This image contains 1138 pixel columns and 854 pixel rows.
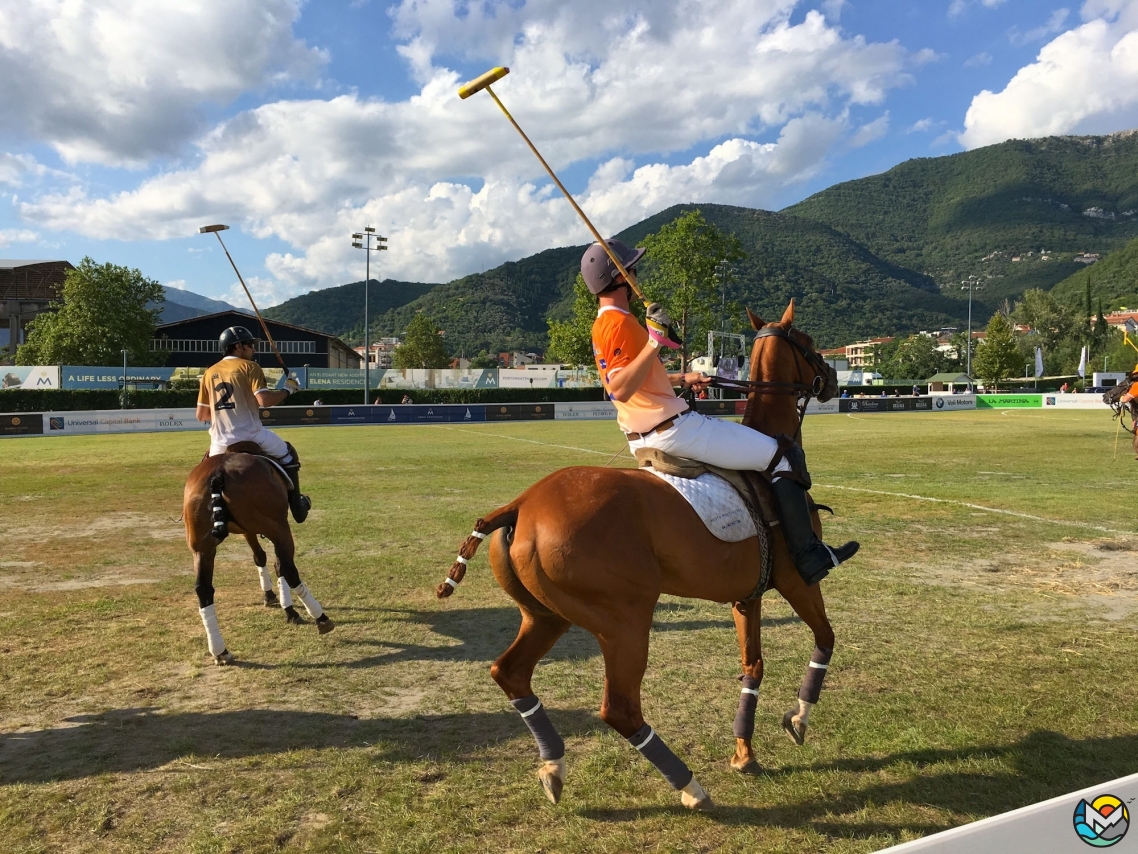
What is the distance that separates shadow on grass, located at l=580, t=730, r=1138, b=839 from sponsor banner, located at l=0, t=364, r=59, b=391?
169ft

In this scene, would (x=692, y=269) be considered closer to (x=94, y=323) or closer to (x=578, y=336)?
(x=578, y=336)

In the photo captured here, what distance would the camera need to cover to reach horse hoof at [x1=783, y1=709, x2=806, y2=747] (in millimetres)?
4387

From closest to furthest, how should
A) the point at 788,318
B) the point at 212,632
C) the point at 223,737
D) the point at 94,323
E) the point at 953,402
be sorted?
the point at 223,737 → the point at 788,318 → the point at 212,632 → the point at 953,402 → the point at 94,323

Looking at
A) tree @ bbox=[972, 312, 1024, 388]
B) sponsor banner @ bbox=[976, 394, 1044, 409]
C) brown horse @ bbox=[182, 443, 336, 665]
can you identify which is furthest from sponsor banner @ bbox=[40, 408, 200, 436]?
tree @ bbox=[972, 312, 1024, 388]

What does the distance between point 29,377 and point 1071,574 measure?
52568mm

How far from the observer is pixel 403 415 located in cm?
4122

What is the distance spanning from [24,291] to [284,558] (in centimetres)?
10145

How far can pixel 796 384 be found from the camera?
468 centimetres

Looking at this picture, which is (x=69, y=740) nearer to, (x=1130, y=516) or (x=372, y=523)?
(x=372, y=523)

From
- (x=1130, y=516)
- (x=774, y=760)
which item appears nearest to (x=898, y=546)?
(x=1130, y=516)

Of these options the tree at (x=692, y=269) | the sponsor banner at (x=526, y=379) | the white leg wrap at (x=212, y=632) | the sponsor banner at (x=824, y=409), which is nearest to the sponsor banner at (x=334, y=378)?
the sponsor banner at (x=526, y=379)

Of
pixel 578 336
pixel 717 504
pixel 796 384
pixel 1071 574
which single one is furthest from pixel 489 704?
pixel 578 336

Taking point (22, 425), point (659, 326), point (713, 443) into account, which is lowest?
point (22, 425)

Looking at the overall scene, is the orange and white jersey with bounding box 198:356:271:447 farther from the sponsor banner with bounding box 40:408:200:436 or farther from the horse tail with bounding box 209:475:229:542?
the sponsor banner with bounding box 40:408:200:436
